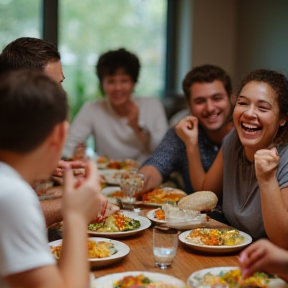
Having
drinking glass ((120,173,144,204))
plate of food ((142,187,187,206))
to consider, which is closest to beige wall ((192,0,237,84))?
plate of food ((142,187,187,206))

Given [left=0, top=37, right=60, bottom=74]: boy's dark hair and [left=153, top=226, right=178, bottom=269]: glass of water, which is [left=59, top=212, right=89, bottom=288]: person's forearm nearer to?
[left=153, top=226, right=178, bottom=269]: glass of water

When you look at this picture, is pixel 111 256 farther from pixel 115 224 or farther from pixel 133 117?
pixel 133 117

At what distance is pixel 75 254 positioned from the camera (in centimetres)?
112

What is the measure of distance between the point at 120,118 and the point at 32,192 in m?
3.05

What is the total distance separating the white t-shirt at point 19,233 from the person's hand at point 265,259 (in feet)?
1.68

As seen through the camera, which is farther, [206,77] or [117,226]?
[206,77]

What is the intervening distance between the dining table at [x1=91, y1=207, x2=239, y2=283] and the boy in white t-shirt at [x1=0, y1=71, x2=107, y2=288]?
1.30 feet

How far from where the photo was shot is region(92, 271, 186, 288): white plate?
1388 mm

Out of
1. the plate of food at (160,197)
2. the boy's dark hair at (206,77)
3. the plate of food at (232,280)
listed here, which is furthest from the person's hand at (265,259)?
the boy's dark hair at (206,77)

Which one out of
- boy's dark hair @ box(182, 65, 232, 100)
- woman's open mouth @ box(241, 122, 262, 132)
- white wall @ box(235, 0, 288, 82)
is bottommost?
woman's open mouth @ box(241, 122, 262, 132)

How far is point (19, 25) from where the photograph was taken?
4871 millimetres

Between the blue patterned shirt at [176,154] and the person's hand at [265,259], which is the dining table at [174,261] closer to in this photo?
the person's hand at [265,259]

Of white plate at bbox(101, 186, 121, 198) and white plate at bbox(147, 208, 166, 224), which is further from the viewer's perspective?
white plate at bbox(101, 186, 121, 198)

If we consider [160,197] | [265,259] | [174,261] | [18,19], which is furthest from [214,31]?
[265,259]
